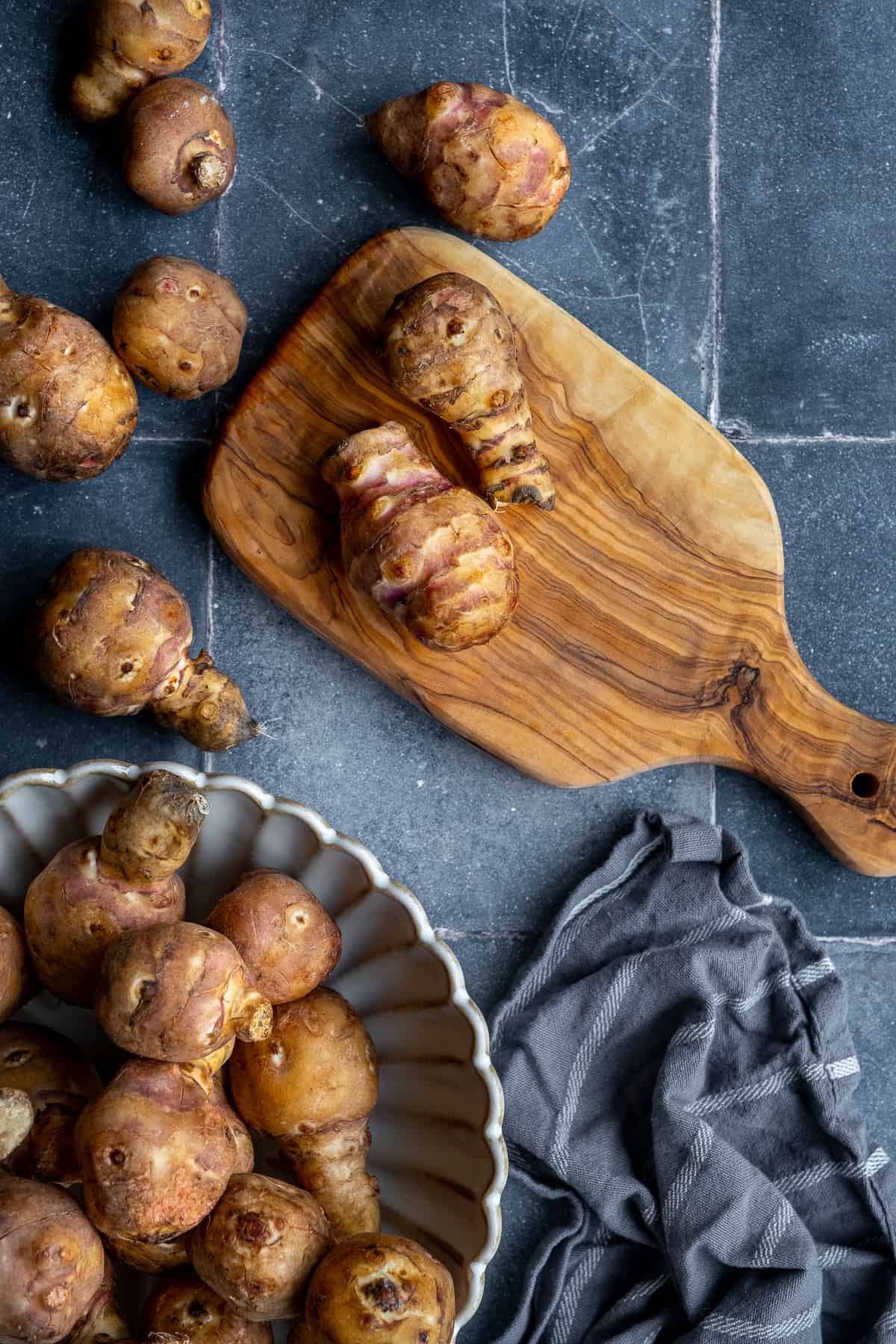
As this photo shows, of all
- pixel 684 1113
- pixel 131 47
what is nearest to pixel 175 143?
pixel 131 47

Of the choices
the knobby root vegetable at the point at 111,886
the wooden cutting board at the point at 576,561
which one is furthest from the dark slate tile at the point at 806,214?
the knobby root vegetable at the point at 111,886

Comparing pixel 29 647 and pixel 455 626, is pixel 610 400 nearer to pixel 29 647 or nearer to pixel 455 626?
pixel 455 626

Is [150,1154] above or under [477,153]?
under

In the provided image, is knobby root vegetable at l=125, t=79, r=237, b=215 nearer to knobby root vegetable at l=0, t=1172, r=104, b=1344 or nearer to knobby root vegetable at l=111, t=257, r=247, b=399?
knobby root vegetable at l=111, t=257, r=247, b=399

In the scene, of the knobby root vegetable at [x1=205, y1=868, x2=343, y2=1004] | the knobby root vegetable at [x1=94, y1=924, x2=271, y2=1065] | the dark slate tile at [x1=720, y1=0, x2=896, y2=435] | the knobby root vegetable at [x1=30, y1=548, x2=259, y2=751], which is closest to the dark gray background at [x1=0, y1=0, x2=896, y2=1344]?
the dark slate tile at [x1=720, y1=0, x2=896, y2=435]

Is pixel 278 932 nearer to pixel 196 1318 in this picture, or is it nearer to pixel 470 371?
pixel 196 1318

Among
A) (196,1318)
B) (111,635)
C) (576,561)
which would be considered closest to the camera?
(196,1318)
